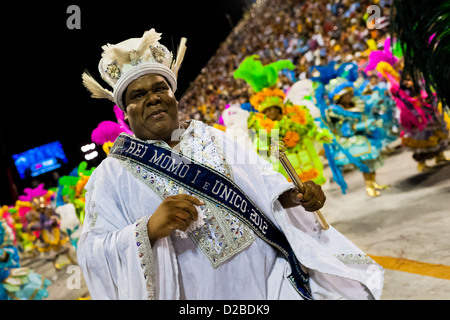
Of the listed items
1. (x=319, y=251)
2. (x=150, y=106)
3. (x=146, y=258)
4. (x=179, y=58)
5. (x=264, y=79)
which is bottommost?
(x=319, y=251)

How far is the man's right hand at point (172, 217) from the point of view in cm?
138

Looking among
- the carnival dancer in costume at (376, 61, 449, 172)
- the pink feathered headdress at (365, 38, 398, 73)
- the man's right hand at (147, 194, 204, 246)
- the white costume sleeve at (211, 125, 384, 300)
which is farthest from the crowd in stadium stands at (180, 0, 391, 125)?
the man's right hand at (147, 194, 204, 246)

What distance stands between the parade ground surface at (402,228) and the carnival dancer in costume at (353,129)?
445mm

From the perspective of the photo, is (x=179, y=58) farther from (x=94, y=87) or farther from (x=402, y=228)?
(x=402, y=228)

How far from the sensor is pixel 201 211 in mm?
1491

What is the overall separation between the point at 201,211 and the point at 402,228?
3.05m

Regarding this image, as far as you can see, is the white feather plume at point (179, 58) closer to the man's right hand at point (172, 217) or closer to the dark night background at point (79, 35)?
the dark night background at point (79, 35)

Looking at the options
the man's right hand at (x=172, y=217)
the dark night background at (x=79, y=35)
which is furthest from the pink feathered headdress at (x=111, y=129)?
the man's right hand at (x=172, y=217)

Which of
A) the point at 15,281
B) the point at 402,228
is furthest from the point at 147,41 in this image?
the point at 15,281

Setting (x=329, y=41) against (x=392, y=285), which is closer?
(x=392, y=285)
